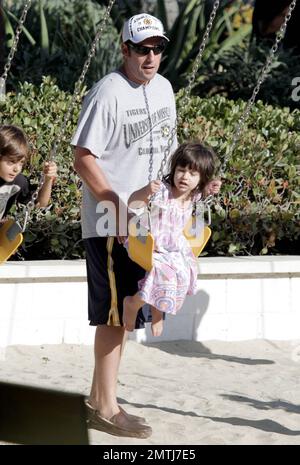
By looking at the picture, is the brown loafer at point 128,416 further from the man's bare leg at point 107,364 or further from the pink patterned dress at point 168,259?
the pink patterned dress at point 168,259

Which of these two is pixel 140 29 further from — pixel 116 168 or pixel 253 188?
pixel 253 188

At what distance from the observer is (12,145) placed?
4.88 m

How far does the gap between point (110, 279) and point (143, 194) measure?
1.49 feet

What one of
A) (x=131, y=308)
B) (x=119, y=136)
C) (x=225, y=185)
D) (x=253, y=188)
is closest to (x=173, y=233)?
Result: (x=131, y=308)

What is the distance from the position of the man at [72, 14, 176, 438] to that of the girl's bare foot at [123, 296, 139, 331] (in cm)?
8

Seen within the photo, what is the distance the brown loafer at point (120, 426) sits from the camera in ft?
16.2

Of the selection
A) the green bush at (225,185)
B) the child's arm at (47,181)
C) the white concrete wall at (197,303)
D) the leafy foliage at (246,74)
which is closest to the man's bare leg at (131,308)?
the child's arm at (47,181)

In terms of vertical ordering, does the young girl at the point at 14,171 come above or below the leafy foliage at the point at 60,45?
below

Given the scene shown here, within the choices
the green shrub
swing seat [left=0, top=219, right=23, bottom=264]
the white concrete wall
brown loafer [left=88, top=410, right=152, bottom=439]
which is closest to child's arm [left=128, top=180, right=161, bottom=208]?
swing seat [left=0, top=219, right=23, bottom=264]

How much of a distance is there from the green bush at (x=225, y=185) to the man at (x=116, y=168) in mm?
2080

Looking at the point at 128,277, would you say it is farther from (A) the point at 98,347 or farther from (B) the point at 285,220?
(B) the point at 285,220

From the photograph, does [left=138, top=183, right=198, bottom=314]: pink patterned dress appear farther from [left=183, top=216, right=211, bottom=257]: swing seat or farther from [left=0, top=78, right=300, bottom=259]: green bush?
[left=0, top=78, right=300, bottom=259]: green bush

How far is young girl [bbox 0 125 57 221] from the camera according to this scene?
16.0 feet
